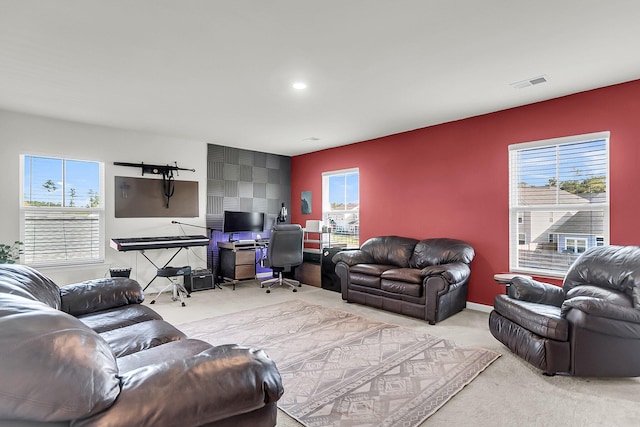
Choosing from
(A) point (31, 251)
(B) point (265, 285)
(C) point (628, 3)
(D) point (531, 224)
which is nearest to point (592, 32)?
(C) point (628, 3)

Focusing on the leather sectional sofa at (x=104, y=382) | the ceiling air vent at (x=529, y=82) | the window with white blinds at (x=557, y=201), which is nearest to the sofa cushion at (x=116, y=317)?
the leather sectional sofa at (x=104, y=382)

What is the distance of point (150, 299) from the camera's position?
16.5 feet

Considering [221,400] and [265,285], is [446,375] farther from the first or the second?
[265,285]

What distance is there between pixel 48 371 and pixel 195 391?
17.1 inches

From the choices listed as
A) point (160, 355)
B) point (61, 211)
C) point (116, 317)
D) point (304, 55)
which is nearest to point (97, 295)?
point (116, 317)

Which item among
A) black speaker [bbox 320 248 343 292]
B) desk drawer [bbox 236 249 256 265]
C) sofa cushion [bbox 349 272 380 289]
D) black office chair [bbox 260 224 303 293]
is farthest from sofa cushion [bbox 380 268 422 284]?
desk drawer [bbox 236 249 256 265]

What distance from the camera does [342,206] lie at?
6426 mm

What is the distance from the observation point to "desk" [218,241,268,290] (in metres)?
5.85

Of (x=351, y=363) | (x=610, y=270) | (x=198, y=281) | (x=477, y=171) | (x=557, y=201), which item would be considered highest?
(x=477, y=171)

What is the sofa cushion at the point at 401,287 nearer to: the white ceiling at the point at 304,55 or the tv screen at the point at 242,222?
the white ceiling at the point at 304,55

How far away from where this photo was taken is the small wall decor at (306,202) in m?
6.98

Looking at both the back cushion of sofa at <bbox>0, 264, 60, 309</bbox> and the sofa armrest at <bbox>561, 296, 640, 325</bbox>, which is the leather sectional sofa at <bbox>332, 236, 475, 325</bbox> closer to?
the sofa armrest at <bbox>561, 296, 640, 325</bbox>

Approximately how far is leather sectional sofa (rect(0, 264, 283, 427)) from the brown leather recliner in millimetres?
2282

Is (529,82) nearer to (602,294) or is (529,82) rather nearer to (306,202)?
(602,294)
